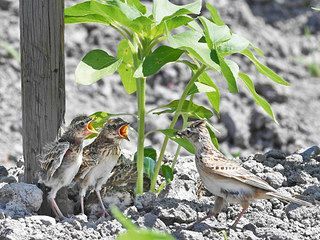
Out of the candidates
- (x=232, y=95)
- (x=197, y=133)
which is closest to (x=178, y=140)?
(x=197, y=133)

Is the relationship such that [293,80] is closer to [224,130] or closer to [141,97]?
[224,130]

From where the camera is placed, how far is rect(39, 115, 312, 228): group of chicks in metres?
5.90

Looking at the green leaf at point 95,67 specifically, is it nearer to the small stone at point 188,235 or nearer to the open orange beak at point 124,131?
the open orange beak at point 124,131

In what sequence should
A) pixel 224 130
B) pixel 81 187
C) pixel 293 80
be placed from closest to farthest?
pixel 81 187 → pixel 224 130 → pixel 293 80

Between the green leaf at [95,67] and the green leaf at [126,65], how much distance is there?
29 cm

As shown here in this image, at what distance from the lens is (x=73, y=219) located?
587 centimetres

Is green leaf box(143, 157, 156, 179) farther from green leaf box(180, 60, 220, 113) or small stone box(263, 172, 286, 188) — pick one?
small stone box(263, 172, 286, 188)

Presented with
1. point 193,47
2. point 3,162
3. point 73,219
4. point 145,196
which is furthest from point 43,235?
point 3,162

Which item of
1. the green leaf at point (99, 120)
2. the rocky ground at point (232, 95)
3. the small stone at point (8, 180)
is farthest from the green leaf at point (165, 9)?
the rocky ground at point (232, 95)

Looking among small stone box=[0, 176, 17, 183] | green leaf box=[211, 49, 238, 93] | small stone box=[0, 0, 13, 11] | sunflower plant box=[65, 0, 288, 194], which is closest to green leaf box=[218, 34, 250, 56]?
sunflower plant box=[65, 0, 288, 194]

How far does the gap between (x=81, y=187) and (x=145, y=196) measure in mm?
379

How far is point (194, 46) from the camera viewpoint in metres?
5.62

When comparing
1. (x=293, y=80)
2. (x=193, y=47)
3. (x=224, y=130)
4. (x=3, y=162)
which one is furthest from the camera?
(x=293, y=80)

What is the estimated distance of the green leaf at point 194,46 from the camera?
556 cm
